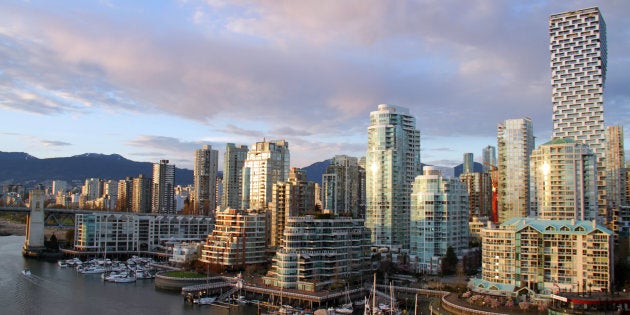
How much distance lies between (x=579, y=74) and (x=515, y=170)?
638 inches

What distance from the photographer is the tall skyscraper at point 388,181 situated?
7431cm

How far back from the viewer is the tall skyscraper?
7431 centimetres

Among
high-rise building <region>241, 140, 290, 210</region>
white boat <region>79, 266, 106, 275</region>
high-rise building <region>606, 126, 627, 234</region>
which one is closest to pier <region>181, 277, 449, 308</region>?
white boat <region>79, 266, 106, 275</region>

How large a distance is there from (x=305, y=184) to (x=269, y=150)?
92.6ft

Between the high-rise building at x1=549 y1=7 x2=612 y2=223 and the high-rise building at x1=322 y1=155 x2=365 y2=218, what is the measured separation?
41505 mm

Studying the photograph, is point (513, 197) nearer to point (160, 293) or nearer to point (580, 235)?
point (580, 235)

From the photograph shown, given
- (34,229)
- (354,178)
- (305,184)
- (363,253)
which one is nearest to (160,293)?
(363,253)

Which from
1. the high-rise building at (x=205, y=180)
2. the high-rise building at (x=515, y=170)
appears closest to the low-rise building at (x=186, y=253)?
the high-rise building at (x=515, y=170)

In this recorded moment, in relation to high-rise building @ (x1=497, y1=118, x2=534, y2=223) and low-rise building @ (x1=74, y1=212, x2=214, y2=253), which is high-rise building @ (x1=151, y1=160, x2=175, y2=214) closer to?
low-rise building @ (x1=74, y1=212, x2=214, y2=253)

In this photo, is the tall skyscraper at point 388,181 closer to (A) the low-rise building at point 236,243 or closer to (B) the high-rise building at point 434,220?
(B) the high-rise building at point 434,220

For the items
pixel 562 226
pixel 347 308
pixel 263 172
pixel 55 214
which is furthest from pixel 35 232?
pixel 562 226

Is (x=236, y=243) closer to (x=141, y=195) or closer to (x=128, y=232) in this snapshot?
(x=128, y=232)

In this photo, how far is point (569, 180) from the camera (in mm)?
60344

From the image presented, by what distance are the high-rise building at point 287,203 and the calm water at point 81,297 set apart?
19289mm
